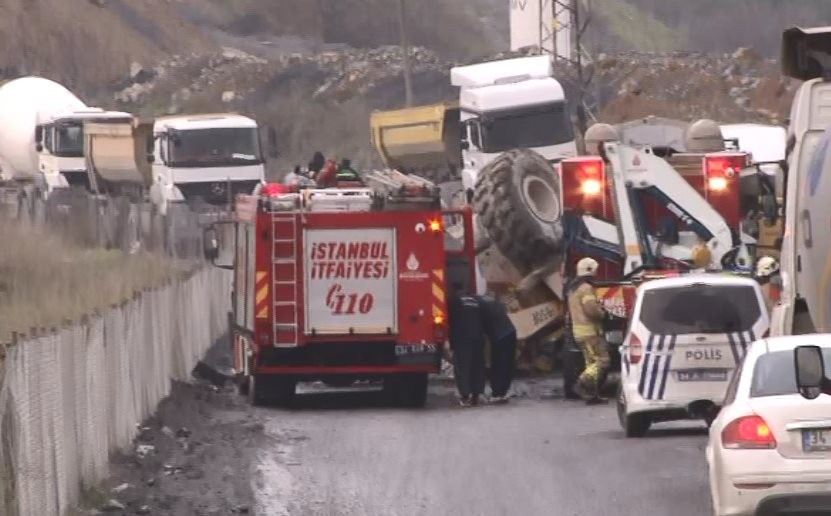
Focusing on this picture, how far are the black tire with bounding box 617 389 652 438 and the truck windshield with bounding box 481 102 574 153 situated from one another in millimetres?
21736

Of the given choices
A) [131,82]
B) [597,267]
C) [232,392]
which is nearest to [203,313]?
[232,392]

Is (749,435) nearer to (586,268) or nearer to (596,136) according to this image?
(586,268)

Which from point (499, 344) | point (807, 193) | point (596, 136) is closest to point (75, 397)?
point (807, 193)

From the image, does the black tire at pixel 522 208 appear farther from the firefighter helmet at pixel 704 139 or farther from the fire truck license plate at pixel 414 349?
the fire truck license plate at pixel 414 349

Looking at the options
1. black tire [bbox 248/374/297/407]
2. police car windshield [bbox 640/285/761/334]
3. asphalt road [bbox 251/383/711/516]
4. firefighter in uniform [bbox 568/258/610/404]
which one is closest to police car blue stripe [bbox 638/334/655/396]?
police car windshield [bbox 640/285/761/334]

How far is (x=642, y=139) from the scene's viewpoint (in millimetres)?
42688

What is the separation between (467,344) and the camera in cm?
2658

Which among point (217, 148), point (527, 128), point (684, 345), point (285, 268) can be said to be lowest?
point (684, 345)

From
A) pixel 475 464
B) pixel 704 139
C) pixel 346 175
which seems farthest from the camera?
pixel 704 139

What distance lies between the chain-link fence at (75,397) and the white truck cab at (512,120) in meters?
18.9

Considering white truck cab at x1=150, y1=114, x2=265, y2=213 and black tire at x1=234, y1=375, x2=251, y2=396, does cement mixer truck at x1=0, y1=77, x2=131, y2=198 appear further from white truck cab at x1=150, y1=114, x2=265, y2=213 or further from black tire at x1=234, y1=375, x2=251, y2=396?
black tire at x1=234, y1=375, x2=251, y2=396

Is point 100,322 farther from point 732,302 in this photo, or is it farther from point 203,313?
point 203,313

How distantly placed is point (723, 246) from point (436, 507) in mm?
14085

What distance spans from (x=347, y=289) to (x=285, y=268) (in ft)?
2.48
